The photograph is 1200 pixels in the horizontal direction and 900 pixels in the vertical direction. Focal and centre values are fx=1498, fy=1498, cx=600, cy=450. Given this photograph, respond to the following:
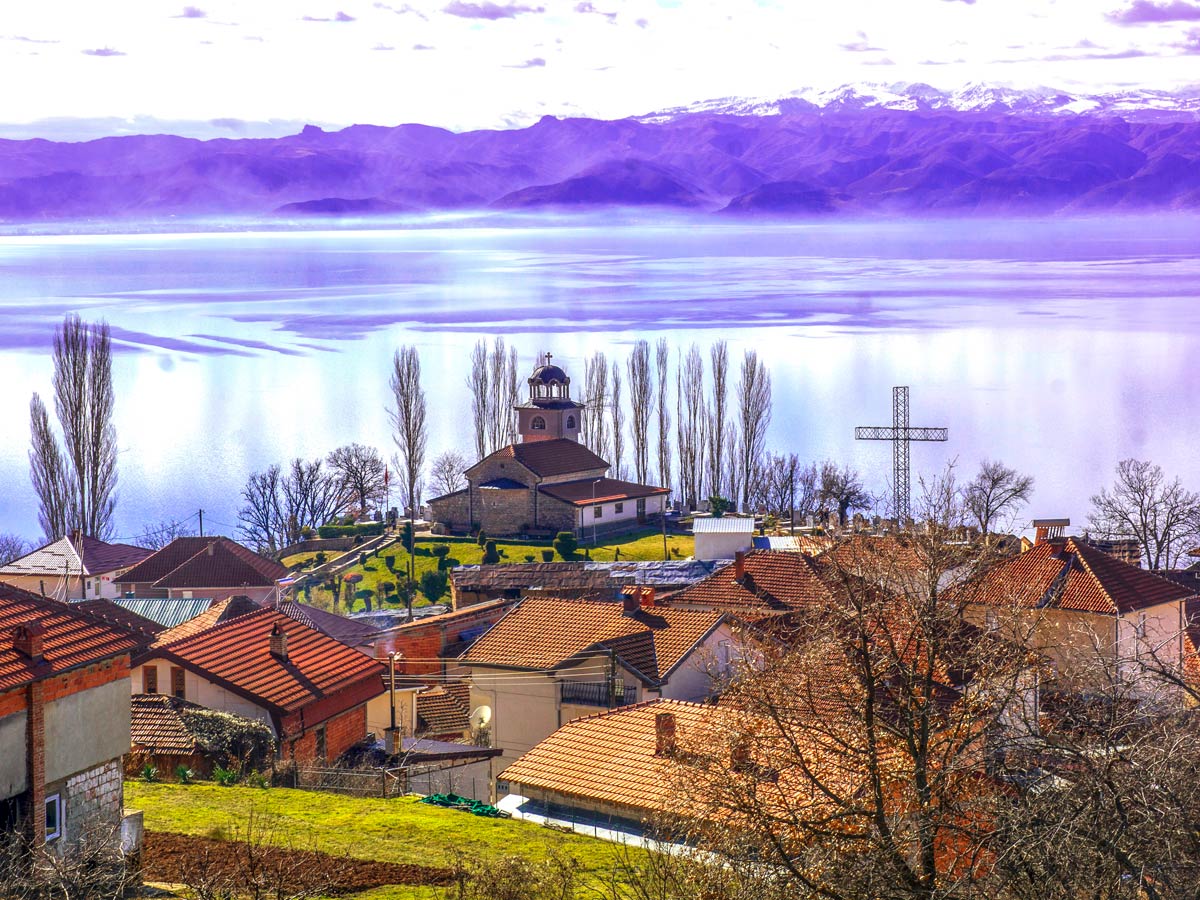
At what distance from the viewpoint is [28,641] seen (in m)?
12.9

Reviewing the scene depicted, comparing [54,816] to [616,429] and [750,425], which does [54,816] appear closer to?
[750,425]

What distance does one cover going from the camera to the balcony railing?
862 inches

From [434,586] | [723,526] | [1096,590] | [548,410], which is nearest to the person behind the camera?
[1096,590]

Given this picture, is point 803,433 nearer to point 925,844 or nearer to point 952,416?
point 952,416

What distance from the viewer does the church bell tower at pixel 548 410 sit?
59781mm

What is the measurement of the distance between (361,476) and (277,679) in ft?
148

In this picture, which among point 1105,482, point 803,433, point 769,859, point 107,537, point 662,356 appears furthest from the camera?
point 803,433

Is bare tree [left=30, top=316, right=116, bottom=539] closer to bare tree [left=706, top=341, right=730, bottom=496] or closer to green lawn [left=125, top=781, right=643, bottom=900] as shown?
bare tree [left=706, top=341, right=730, bottom=496]

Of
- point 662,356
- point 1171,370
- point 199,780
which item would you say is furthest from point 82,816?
point 1171,370

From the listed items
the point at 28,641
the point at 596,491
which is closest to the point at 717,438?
the point at 596,491

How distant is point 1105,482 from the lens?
2795 inches

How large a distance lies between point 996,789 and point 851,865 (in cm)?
129

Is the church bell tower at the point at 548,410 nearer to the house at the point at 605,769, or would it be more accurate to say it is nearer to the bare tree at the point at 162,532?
the bare tree at the point at 162,532

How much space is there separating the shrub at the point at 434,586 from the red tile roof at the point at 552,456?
10.2 meters
